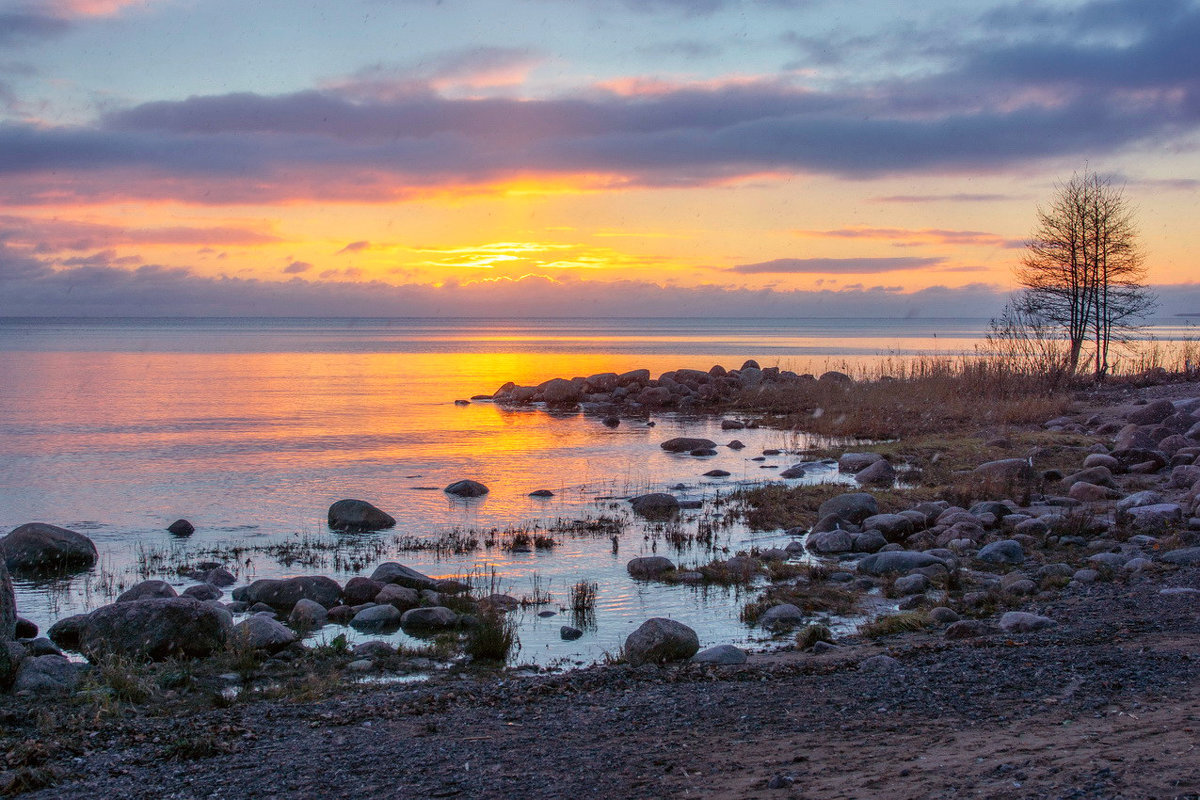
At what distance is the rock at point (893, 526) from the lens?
14.1m

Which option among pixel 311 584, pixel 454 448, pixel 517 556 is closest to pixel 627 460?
pixel 454 448

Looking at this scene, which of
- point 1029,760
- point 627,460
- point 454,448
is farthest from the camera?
point 454,448

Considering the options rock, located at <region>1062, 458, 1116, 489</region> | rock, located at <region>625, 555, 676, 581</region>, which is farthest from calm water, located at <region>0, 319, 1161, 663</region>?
rock, located at <region>1062, 458, 1116, 489</region>

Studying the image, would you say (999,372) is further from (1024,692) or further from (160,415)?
(160,415)

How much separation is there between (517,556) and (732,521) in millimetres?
4196

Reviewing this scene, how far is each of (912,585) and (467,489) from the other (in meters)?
11.0

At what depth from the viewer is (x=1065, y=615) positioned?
9.42 meters

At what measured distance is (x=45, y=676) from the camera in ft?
26.5

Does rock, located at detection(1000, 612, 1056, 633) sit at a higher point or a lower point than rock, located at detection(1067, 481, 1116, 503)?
lower

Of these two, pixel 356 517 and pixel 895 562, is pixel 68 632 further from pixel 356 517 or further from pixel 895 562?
pixel 895 562

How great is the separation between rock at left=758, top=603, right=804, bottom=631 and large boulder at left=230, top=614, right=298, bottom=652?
16.6 feet

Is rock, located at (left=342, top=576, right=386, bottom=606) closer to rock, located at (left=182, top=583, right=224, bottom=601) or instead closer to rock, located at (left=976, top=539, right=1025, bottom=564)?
rock, located at (left=182, top=583, right=224, bottom=601)

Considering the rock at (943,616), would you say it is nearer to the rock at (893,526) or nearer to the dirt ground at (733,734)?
the dirt ground at (733,734)

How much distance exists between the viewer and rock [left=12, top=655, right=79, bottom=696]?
7.93 m
